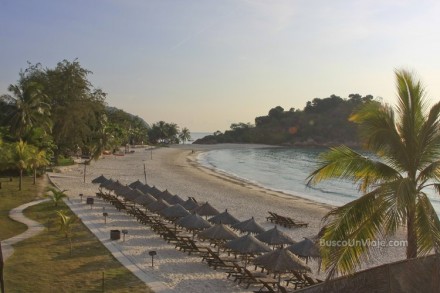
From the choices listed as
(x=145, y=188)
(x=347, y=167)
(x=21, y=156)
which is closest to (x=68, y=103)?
(x=21, y=156)

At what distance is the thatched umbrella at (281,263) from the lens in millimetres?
13844

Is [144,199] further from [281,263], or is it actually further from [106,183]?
[281,263]

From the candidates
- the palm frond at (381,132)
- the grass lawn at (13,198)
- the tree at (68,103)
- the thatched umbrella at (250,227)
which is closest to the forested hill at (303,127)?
the tree at (68,103)

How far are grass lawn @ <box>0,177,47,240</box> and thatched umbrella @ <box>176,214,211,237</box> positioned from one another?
25.4 ft

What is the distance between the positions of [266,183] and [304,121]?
356ft

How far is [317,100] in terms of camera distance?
168000 millimetres

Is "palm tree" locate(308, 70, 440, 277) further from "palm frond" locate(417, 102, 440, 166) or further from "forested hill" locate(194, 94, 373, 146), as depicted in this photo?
"forested hill" locate(194, 94, 373, 146)

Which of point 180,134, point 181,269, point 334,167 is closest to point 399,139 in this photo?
point 334,167

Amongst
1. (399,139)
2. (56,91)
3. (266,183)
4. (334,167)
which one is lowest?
(266,183)

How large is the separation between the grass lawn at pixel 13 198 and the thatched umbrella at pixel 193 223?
7.73m

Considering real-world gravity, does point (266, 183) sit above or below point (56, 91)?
below

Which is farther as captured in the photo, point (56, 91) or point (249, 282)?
point (56, 91)

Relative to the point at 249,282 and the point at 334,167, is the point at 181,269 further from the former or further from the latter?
the point at 334,167

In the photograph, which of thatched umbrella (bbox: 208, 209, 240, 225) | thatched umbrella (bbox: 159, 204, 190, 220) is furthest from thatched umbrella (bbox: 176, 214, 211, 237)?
thatched umbrella (bbox: 159, 204, 190, 220)
